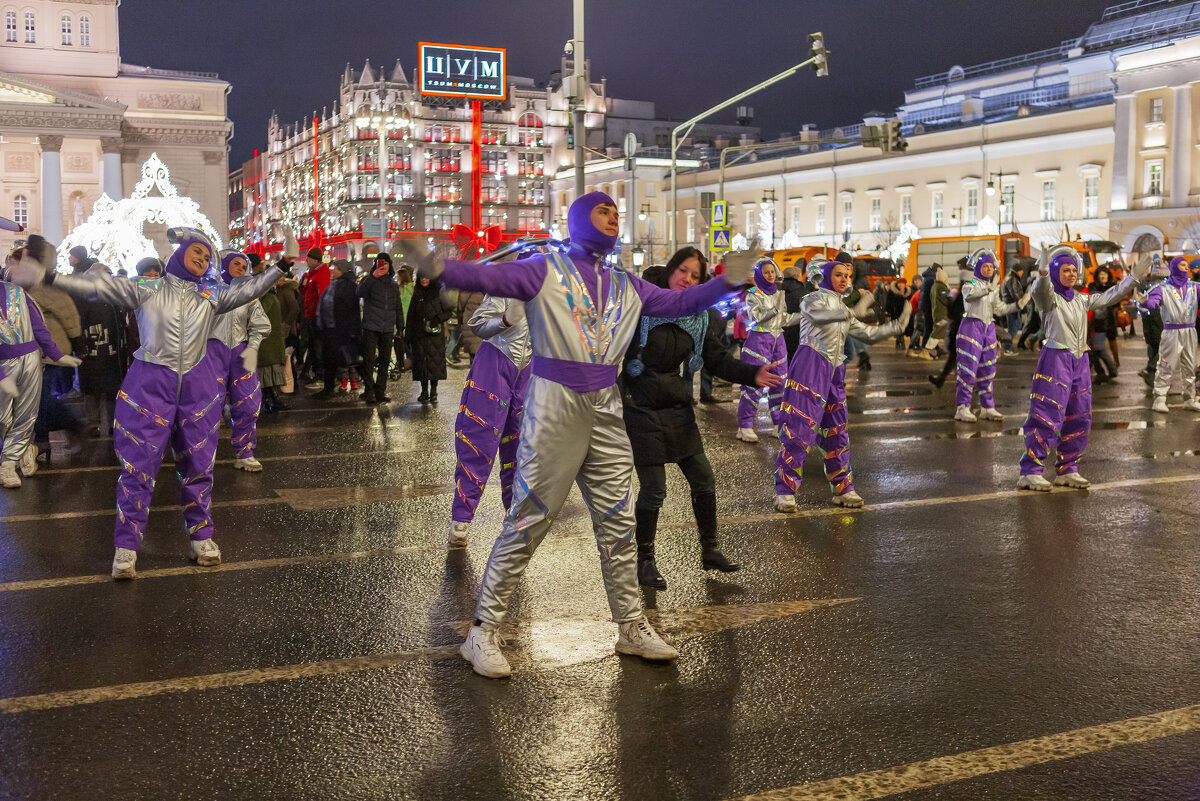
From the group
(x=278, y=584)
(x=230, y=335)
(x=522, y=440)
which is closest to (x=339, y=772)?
(x=522, y=440)

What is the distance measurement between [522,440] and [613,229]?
92 cm

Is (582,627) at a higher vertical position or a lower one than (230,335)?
lower

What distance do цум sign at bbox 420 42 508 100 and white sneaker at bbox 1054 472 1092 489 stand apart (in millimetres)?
46011

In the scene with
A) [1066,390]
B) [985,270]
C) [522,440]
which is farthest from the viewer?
[985,270]

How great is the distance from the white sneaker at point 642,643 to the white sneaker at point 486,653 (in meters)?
0.50

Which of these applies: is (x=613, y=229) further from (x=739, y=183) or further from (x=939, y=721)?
(x=739, y=183)

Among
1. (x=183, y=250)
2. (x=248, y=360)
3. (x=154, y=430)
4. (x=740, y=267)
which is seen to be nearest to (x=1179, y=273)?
(x=740, y=267)

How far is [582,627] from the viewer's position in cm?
542

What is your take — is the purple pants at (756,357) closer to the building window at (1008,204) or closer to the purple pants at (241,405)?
the purple pants at (241,405)

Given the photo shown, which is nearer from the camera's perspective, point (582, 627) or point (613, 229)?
point (613, 229)

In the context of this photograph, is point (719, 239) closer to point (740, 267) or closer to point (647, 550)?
point (647, 550)

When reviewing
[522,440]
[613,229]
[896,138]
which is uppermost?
[896,138]

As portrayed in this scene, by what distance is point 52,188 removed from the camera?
62.4 metres

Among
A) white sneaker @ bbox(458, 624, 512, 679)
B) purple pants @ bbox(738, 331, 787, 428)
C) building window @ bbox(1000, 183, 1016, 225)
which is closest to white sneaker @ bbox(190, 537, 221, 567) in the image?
white sneaker @ bbox(458, 624, 512, 679)
